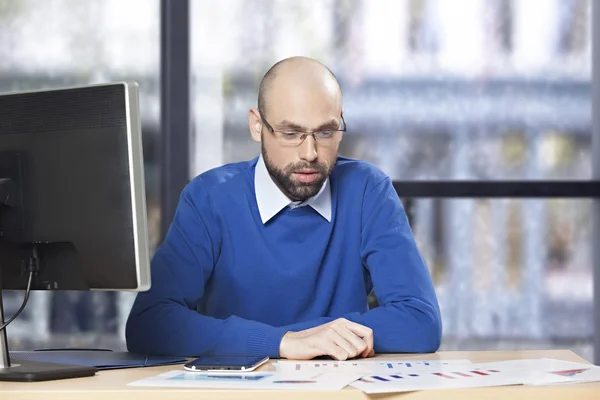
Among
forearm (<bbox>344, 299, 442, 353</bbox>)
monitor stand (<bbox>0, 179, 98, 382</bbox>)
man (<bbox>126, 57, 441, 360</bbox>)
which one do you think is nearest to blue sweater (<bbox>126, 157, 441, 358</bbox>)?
man (<bbox>126, 57, 441, 360</bbox>)

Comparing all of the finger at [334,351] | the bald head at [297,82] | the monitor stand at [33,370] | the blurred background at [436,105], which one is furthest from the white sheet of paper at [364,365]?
the blurred background at [436,105]

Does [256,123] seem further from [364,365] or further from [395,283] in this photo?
[364,365]

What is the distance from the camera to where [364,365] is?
149 centimetres

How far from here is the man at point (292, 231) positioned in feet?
6.39

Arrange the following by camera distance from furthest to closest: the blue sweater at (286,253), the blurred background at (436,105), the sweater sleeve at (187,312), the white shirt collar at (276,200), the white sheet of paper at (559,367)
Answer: the blurred background at (436,105), the white shirt collar at (276,200), the blue sweater at (286,253), the sweater sleeve at (187,312), the white sheet of paper at (559,367)

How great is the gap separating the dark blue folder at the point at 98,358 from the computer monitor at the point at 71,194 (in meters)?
0.08

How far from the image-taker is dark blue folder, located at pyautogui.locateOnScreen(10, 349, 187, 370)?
150 centimetres

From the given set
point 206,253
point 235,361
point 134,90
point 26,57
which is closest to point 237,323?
point 235,361

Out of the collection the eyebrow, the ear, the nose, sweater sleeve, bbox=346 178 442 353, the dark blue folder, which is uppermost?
the ear

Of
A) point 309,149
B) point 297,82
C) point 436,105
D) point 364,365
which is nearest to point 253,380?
point 364,365

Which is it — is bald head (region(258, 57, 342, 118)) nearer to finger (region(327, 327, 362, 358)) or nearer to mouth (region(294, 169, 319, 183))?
mouth (region(294, 169, 319, 183))

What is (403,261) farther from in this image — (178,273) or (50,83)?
(50,83)

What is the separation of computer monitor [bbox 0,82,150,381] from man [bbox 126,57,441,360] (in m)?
0.45

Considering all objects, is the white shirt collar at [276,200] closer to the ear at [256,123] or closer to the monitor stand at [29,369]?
the ear at [256,123]
